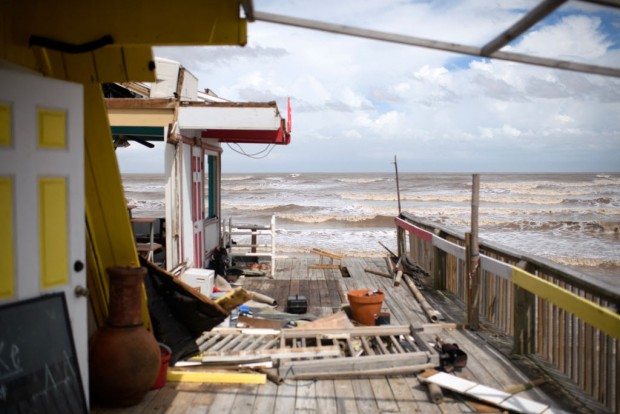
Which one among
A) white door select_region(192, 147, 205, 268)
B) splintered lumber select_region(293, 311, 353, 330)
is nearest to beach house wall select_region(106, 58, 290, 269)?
white door select_region(192, 147, 205, 268)

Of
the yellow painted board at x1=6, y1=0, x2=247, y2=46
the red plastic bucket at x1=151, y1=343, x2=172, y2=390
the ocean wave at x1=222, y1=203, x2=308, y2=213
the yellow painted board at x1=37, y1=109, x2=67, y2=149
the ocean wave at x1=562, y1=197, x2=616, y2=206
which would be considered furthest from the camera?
the ocean wave at x1=562, y1=197, x2=616, y2=206

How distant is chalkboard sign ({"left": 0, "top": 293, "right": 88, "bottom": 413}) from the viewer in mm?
2844

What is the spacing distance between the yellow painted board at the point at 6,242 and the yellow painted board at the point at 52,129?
1.08ft

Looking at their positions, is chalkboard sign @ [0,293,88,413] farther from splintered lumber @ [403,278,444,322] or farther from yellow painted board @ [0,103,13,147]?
splintered lumber @ [403,278,444,322]

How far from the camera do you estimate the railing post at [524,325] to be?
5.01 meters

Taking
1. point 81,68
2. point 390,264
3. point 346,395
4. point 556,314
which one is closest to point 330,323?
point 346,395

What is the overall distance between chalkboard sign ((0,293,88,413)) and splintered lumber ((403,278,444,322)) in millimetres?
4266

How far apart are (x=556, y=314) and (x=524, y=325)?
41 centimetres

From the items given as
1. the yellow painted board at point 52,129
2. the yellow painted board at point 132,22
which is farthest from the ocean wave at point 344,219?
the yellow painted board at point 52,129

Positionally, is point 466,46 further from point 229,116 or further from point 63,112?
point 229,116

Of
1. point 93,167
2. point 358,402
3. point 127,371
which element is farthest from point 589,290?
point 93,167

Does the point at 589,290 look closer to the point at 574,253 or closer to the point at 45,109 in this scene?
the point at 45,109

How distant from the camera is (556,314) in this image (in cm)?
469

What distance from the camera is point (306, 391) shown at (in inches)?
162
